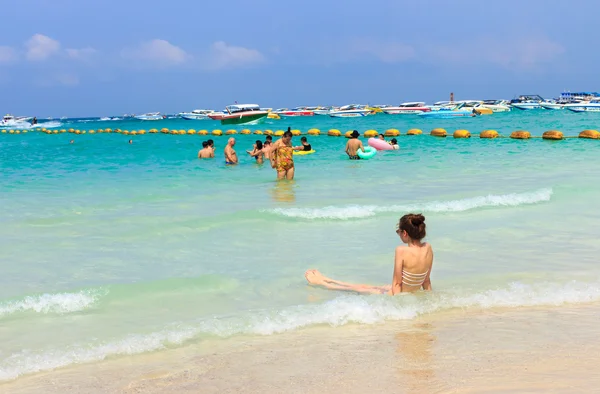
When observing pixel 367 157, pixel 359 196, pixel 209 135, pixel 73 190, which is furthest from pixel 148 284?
pixel 209 135

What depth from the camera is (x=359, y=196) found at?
1184cm

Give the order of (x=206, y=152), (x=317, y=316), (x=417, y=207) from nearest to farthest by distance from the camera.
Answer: (x=317, y=316) → (x=417, y=207) → (x=206, y=152)

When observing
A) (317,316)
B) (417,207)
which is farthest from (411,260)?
(417,207)

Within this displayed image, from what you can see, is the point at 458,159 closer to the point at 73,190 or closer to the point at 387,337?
the point at 73,190

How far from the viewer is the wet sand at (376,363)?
3521 millimetres

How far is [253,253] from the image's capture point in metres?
7.29

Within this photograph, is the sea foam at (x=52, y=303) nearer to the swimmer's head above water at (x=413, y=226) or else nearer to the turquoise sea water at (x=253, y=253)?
the turquoise sea water at (x=253, y=253)

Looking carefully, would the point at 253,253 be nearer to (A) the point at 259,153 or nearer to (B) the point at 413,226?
(B) the point at 413,226

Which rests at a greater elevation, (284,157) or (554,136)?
(284,157)

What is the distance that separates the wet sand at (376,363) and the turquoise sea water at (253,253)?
0.25 metres

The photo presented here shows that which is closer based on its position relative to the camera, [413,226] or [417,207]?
[413,226]

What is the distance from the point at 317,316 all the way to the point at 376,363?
3.45ft

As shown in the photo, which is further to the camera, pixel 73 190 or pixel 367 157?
pixel 367 157

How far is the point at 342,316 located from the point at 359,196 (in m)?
7.16
